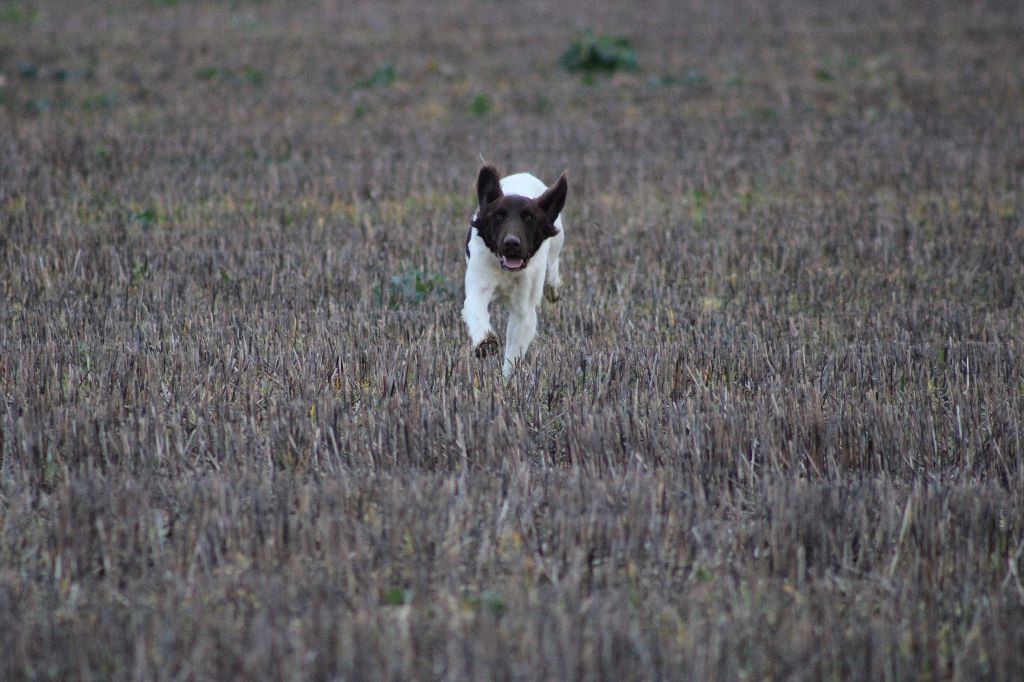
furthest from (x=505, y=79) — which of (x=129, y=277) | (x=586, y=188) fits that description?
(x=129, y=277)

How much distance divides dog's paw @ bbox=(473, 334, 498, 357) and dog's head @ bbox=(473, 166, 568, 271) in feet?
1.22

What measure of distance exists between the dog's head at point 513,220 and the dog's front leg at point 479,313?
0.22m

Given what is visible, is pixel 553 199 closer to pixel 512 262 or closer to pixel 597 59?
pixel 512 262

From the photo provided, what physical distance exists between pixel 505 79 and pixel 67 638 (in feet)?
53.1

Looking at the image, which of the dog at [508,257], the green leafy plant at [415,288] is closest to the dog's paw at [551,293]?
the green leafy plant at [415,288]

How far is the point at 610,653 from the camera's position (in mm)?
2820

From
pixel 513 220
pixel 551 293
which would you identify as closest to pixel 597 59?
pixel 551 293

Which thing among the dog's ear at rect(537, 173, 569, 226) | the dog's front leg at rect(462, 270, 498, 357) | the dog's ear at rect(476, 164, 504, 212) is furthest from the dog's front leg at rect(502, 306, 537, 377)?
the dog's ear at rect(476, 164, 504, 212)

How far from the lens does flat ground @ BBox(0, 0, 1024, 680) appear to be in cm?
299

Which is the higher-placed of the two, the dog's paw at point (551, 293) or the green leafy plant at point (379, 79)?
the green leafy plant at point (379, 79)

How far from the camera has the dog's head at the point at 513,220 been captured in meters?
5.53

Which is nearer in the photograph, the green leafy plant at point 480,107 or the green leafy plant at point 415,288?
the green leafy plant at point 415,288

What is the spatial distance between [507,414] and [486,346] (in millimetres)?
703

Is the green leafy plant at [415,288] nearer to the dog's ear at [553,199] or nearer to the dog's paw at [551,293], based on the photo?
the dog's paw at [551,293]
